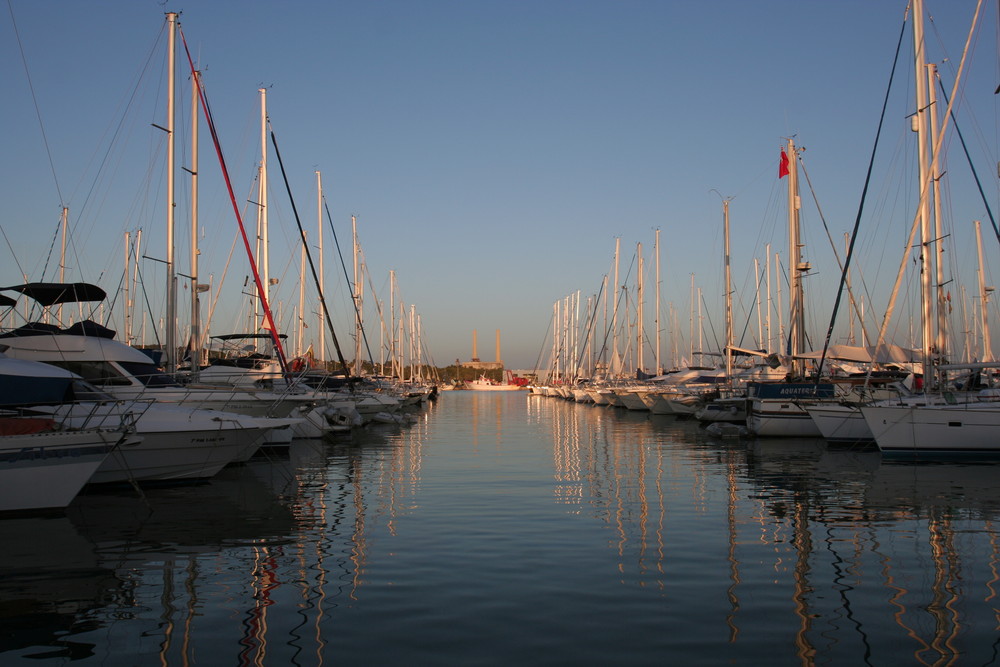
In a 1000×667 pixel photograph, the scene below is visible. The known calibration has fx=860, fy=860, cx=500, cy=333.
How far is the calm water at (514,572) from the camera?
7570mm

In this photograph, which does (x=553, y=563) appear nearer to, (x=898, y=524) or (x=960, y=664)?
(x=960, y=664)

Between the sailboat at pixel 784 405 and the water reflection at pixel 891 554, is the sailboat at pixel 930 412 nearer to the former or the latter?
the water reflection at pixel 891 554

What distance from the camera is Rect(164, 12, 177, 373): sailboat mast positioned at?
23703 millimetres

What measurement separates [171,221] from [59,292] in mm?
3667

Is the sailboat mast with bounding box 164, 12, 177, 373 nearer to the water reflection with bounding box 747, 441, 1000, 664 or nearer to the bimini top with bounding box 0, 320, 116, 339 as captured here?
the bimini top with bounding box 0, 320, 116, 339

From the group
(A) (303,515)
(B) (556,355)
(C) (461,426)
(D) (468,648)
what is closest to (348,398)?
(C) (461,426)

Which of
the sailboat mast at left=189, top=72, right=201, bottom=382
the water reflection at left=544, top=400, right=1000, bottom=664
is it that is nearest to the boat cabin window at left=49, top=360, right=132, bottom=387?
the sailboat mast at left=189, top=72, right=201, bottom=382

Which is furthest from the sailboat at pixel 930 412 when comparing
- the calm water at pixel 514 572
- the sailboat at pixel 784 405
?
the sailboat at pixel 784 405

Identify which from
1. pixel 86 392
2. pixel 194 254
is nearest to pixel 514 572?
pixel 86 392

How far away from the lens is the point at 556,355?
107 meters

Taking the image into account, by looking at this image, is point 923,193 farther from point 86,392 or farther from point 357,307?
point 357,307

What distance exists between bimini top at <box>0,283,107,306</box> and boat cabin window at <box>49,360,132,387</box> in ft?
5.46

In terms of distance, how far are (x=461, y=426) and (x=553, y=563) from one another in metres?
31.5

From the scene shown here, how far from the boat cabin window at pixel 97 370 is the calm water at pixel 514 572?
405 centimetres
